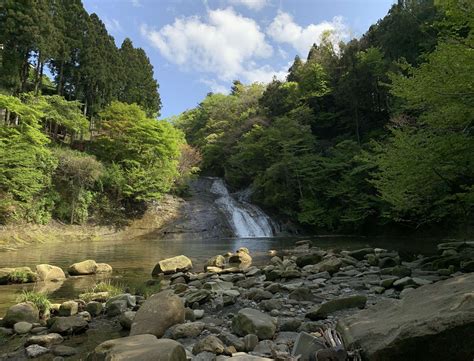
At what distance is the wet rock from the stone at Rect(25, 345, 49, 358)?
347cm

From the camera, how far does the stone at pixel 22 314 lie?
625cm

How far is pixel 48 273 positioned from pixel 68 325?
532 cm

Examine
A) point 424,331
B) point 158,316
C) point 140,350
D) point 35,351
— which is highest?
point 424,331

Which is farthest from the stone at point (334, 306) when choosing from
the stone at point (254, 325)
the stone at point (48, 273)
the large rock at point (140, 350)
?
the stone at point (48, 273)

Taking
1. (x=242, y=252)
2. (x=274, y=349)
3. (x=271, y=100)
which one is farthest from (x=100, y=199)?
(x=274, y=349)

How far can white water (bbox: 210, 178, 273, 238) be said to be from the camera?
1108 inches

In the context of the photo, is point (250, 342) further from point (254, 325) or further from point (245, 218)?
point (245, 218)

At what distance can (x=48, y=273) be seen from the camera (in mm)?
10539

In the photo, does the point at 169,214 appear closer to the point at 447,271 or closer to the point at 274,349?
the point at 447,271

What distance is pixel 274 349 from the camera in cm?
431

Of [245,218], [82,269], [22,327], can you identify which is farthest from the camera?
[245,218]

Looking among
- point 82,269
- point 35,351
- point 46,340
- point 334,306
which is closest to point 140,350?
point 35,351

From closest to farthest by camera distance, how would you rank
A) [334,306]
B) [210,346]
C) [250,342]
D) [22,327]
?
1. [210,346]
2. [250,342]
3. [334,306]
4. [22,327]

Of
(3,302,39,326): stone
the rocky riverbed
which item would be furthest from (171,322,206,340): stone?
(3,302,39,326): stone
